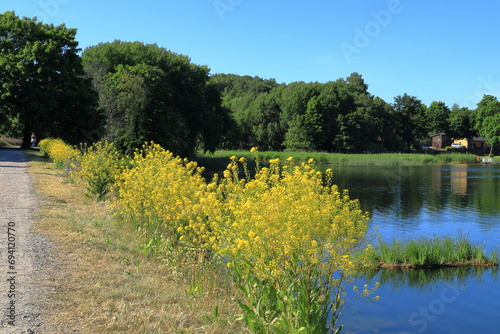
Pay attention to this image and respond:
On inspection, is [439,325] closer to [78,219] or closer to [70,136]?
[78,219]

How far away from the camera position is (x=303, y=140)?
74.6m

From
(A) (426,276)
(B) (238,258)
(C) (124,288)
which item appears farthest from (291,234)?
(A) (426,276)

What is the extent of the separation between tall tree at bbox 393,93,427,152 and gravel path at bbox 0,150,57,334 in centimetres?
8604

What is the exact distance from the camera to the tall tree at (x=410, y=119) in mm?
89188

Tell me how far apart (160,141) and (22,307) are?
1336 inches

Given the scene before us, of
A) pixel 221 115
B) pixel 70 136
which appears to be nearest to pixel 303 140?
pixel 221 115

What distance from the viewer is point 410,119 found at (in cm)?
8931

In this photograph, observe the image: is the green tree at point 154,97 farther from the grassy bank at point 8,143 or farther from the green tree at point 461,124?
the green tree at point 461,124

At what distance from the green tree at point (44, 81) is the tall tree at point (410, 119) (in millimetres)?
66440

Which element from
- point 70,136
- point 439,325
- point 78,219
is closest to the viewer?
point 439,325

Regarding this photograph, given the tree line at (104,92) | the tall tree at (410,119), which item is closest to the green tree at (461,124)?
the tall tree at (410,119)

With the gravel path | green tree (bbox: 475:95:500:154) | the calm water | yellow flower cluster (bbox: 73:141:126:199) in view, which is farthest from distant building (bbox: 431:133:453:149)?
the gravel path

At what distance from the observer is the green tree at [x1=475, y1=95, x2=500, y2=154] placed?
84.1 m

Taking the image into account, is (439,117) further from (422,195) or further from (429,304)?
(429,304)
